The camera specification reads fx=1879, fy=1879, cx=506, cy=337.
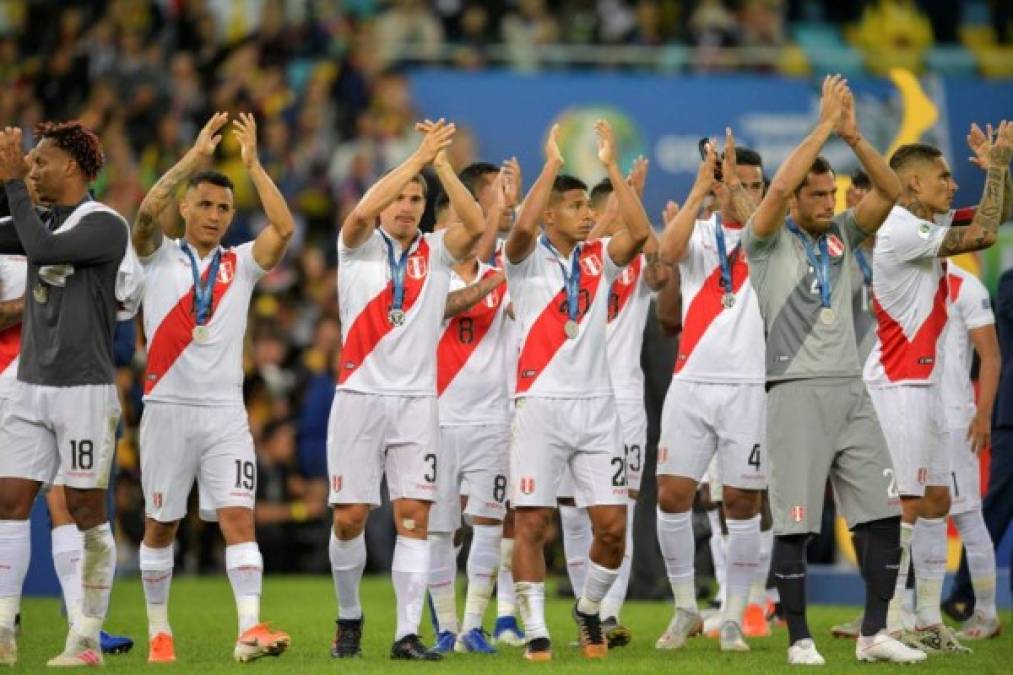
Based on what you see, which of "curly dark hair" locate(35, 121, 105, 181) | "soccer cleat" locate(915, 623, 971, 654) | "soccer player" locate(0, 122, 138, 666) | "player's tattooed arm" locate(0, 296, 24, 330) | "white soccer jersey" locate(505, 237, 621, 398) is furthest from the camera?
"soccer cleat" locate(915, 623, 971, 654)

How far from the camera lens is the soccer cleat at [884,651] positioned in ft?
34.2

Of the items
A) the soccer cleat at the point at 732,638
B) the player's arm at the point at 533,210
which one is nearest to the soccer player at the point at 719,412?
the soccer cleat at the point at 732,638

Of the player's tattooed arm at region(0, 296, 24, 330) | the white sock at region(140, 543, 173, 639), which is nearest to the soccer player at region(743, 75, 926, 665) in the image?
the white sock at region(140, 543, 173, 639)

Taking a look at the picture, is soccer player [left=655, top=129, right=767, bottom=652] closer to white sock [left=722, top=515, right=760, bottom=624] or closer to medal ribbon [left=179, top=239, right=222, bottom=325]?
white sock [left=722, top=515, right=760, bottom=624]

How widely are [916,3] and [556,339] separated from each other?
16.6m

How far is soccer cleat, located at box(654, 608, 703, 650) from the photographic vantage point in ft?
38.6

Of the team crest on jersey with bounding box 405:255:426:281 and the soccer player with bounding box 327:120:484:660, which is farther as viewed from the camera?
the team crest on jersey with bounding box 405:255:426:281

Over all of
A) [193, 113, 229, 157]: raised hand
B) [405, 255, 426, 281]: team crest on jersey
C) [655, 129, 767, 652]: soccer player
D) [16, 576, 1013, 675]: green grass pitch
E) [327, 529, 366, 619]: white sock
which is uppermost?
[193, 113, 229, 157]: raised hand

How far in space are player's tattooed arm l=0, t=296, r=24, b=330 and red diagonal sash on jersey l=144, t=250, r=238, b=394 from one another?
100 cm

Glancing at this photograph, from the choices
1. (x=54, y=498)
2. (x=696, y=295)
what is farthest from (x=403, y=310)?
(x=54, y=498)

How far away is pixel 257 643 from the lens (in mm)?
10539

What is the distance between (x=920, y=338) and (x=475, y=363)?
9.45ft

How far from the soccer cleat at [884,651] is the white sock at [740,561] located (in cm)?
123

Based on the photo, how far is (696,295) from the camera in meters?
12.0
